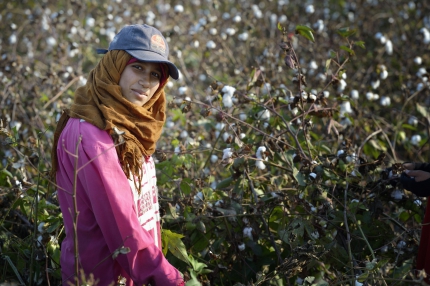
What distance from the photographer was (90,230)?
1890 millimetres

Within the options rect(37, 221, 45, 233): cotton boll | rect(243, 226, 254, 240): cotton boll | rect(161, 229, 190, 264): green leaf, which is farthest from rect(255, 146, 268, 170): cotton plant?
rect(37, 221, 45, 233): cotton boll

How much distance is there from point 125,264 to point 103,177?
317 millimetres

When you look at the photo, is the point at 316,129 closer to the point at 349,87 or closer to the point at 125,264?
the point at 349,87

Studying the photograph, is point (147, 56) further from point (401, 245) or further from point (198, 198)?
point (401, 245)

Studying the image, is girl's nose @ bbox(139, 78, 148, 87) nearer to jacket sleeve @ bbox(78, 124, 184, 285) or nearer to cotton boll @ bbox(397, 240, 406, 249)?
jacket sleeve @ bbox(78, 124, 184, 285)

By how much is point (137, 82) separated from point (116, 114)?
161mm

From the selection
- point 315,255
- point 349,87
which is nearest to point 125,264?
point 315,255

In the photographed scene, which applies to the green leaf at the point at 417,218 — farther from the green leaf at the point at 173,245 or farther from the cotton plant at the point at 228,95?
the green leaf at the point at 173,245

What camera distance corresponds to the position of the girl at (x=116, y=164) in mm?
1796

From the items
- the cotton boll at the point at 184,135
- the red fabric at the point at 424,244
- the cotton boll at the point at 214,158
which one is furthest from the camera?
the cotton boll at the point at 184,135

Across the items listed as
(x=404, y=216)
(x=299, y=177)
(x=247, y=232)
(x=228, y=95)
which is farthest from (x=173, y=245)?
(x=404, y=216)

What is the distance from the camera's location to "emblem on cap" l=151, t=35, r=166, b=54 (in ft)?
6.50

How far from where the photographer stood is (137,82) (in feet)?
6.48

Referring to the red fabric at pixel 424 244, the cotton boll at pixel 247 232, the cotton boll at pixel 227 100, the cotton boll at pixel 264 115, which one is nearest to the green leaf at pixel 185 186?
the cotton boll at pixel 247 232
